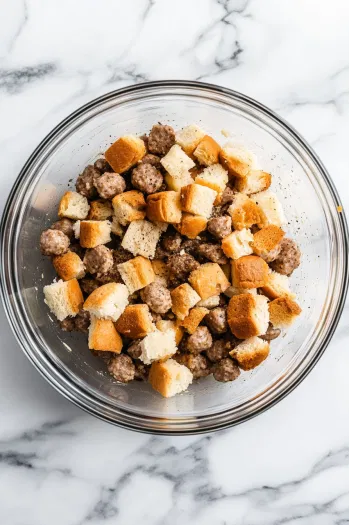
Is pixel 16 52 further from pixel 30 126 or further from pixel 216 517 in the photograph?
pixel 216 517

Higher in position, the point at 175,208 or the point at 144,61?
the point at 144,61

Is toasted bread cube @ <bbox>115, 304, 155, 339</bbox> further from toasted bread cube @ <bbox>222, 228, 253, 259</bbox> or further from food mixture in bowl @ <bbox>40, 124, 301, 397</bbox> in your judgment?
toasted bread cube @ <bbox>222, 228, 253, 259</bbox>

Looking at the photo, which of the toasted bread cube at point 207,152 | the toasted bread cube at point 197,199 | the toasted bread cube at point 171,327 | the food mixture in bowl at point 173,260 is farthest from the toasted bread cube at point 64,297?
the toasted bread cube at point 207,152

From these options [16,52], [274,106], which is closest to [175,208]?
[274,106]

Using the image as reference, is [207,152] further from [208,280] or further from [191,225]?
[208,280]

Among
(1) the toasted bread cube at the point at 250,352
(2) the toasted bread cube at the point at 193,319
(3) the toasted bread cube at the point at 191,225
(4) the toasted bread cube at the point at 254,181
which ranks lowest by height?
(1) the toasted bread cube at the point at 250,352

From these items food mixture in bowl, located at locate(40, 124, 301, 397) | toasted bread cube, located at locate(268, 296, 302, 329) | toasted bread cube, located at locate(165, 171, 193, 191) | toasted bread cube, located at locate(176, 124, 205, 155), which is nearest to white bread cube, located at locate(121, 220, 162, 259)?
food mixture in bowl, located at locate(40, 124, 301, 397)

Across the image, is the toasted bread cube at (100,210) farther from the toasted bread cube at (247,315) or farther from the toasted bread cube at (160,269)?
the toasted bread cube at (247,315)

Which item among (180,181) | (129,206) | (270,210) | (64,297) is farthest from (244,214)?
(64,297)
